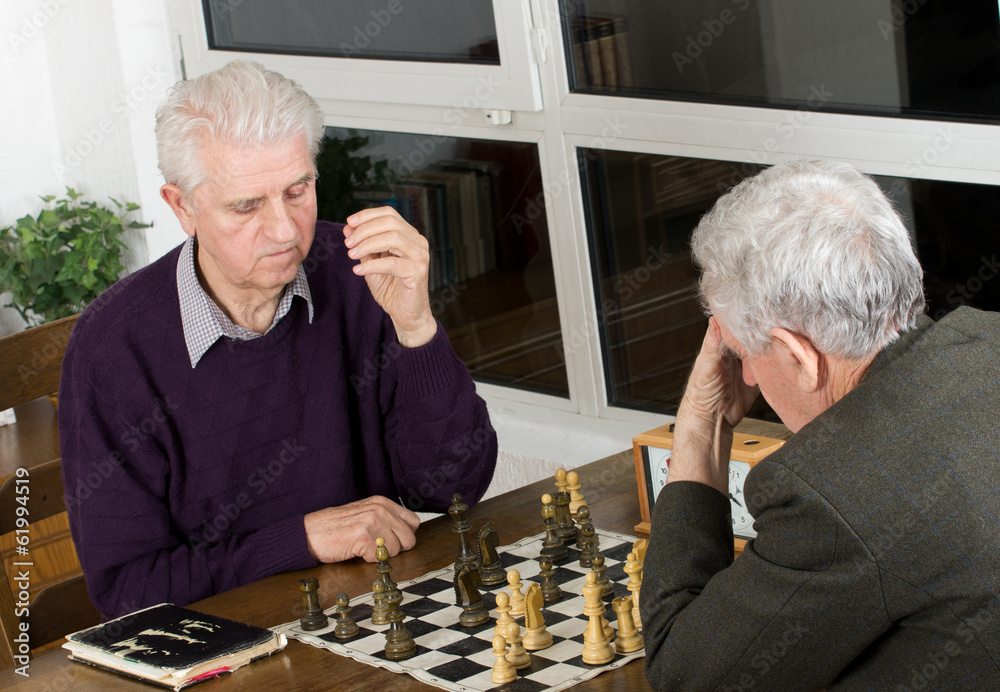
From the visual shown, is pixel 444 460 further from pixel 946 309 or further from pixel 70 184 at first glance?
pixel 70 184

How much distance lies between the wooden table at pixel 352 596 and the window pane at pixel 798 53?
92 cm

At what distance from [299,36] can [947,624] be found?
9.92ft

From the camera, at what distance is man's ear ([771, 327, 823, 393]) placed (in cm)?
123

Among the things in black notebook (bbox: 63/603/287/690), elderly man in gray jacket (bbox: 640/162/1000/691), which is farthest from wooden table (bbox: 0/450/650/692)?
elderly man in gray jacket (bbox: 640/162/1000/691)

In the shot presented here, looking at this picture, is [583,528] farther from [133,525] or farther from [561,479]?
[133,525]

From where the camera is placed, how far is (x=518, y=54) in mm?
2932

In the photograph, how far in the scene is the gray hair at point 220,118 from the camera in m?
1.85

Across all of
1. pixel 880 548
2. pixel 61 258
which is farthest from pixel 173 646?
pixel 61 258

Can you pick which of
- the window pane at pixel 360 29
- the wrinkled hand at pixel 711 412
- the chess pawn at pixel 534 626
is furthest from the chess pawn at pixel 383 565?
the window pane at pixel 360 29

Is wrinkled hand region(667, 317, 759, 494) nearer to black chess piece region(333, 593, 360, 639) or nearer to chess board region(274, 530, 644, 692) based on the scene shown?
chess board region(274, 530, 644, 692)

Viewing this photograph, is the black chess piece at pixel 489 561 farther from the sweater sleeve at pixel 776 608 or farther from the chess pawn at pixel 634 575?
the sweater sleeve at pixel 776 608

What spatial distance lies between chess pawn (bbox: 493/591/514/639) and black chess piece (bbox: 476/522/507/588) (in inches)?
7.9

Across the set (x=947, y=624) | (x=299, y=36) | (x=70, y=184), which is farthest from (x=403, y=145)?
(x=947, y=624)

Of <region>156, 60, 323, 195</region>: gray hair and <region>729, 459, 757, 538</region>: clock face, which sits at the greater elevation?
<region>156, 60, 323, 195</region>: gray hair
